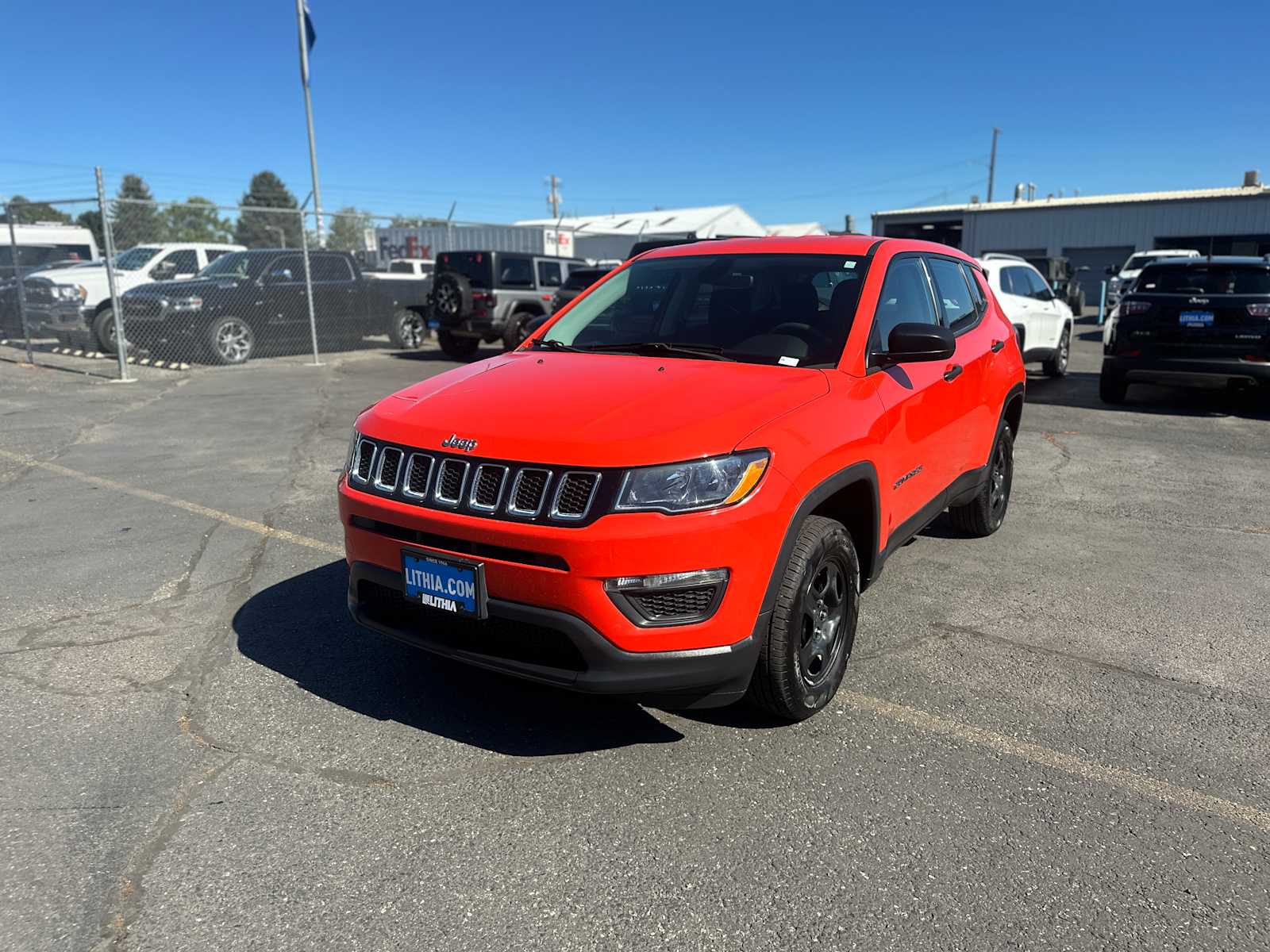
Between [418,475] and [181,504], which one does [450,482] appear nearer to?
[418,475]

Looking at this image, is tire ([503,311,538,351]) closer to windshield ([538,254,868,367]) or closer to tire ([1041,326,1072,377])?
tire ([1041,326,1072,377])

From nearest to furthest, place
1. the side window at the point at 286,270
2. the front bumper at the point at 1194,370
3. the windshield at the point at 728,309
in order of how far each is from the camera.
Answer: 1. the windshield at the point at 728,309
2. the front bumper at the point at 1194,370
3. the side window at the point at 286,270

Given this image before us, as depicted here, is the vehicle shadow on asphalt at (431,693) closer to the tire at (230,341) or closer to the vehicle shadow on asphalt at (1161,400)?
the vehicle shadow on asphalt at (1161,400)

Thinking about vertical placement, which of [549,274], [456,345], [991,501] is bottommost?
[991,501]

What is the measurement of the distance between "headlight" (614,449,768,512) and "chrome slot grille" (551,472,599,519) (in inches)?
3.7

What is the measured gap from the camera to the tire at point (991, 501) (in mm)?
5461

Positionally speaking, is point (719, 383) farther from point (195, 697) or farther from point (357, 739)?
point (195, 697)

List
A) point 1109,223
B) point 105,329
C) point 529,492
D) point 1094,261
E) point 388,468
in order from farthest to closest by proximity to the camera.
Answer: point 1094,261 < point 1109,223 < point 105,329 < point 388,468 < point 529,492

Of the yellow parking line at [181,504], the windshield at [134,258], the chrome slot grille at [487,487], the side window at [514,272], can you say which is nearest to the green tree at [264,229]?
the windshield at [134,258]

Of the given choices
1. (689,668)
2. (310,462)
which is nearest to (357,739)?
(689,668)

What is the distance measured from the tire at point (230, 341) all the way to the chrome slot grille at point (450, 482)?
13.2m

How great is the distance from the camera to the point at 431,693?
141 inches

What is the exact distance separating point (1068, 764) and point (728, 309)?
2249 millimetres

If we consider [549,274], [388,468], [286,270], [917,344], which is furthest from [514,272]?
[388,468]
